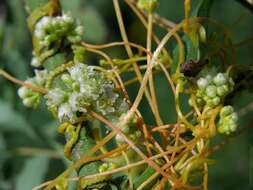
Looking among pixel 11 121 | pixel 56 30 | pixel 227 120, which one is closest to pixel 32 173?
pixel 11 121

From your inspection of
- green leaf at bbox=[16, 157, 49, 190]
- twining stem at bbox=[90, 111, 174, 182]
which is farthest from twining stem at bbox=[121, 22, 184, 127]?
green leaf at bbox=[16, 157, 49, 190]

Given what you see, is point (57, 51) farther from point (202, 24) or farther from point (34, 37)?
point (202, 24)

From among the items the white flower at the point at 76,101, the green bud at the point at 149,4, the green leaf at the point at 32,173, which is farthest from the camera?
the green leaf at the point at 32,173

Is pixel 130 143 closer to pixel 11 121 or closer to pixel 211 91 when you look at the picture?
pixel 211 91

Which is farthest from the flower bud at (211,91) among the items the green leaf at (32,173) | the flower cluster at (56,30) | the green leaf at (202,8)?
the green leaf at (32,173)

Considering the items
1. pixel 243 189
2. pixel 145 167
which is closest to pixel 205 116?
pixel 145 167

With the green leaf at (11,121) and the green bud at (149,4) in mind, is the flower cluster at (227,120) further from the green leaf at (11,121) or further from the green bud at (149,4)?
the green leaf at (11,121)

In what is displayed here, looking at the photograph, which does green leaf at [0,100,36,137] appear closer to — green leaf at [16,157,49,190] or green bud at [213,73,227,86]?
green leaf at [16,157,49,190]
